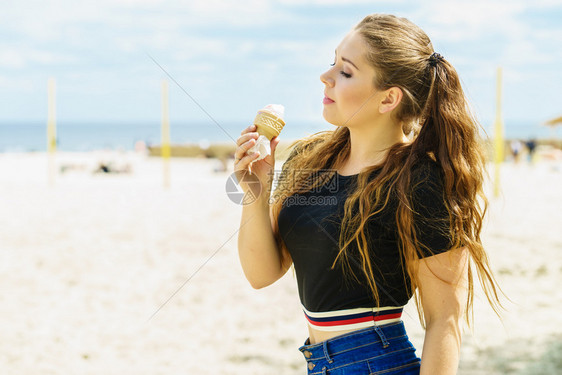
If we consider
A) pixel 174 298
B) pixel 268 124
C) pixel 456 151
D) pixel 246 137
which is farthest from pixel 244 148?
pixel 174 298

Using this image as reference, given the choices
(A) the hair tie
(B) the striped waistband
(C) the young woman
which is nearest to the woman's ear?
(C) the young woman

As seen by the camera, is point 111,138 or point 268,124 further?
point 111,138

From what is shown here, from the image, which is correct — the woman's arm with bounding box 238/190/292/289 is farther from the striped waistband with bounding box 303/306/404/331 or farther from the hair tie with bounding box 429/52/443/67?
the hair tie with bounding box 429/52/443/67

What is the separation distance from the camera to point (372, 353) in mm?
1479

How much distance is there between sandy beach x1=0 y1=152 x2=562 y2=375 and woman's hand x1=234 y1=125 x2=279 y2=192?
1526 millimetres

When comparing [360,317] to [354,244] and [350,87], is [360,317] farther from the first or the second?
[350,87]

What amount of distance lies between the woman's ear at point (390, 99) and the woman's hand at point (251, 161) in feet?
1.31

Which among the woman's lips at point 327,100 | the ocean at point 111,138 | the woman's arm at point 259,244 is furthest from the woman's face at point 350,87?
the ocean at point 111,138

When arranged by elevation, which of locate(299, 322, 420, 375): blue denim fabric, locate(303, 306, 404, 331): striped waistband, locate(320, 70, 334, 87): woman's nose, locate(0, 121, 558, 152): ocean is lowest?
locate(0, 121, 558, 152): ocean

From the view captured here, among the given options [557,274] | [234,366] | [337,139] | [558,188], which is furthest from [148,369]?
[558,188]

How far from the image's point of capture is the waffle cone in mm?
1842

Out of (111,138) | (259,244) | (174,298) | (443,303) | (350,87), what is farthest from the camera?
(111,138)

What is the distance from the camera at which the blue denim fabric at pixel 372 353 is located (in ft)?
4.82

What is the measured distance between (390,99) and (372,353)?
2.46 feet
